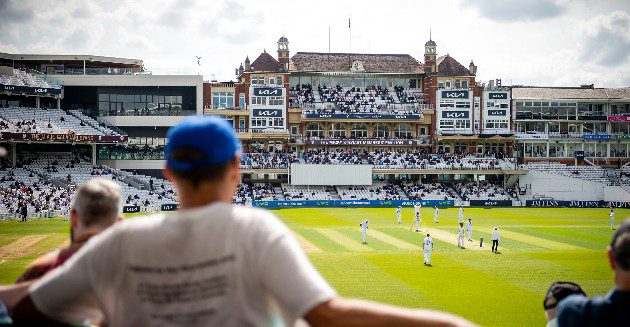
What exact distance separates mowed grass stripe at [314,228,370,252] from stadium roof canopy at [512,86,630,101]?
44775 mm

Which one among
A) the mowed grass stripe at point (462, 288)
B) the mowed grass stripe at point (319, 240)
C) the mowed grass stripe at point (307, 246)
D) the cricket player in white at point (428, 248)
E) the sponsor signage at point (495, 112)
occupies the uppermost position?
the sponsor signage at point (495, 112)

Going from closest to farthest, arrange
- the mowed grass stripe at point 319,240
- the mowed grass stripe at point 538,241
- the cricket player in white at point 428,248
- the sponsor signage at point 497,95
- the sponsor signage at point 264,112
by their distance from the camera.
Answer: the cricket player in white at point 428,248
the mowed grass stripe at point 319,240
the mowed grass stripe at point 538,241
the sponsor signage at point 264,112
the sponsor signage at point 497,95

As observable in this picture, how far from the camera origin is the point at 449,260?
2245 centimetres

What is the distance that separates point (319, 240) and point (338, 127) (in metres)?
36.5

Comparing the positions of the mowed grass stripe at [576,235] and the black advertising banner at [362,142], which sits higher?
the black advertising banner at [362,142]

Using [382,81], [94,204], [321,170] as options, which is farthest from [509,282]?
[382,81]

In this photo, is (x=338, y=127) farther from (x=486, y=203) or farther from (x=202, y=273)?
(x=202, y=273)

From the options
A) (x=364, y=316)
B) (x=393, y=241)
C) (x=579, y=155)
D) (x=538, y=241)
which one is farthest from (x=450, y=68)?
(x=364, y=316)

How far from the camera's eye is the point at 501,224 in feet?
121

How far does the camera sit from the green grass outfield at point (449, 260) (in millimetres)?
15617

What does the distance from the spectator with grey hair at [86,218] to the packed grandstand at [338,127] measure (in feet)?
155

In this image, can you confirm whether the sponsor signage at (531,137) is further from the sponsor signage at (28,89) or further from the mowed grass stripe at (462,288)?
the sponsor signage at (28,89)

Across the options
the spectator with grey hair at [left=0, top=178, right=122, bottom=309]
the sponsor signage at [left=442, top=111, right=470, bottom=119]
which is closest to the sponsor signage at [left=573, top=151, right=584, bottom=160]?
the sponsor signage at [left=442, top=111, right=470, bottom=119]

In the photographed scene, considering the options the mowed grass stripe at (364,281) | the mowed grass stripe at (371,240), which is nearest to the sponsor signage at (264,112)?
the mowed grass stripe at (371,240)
